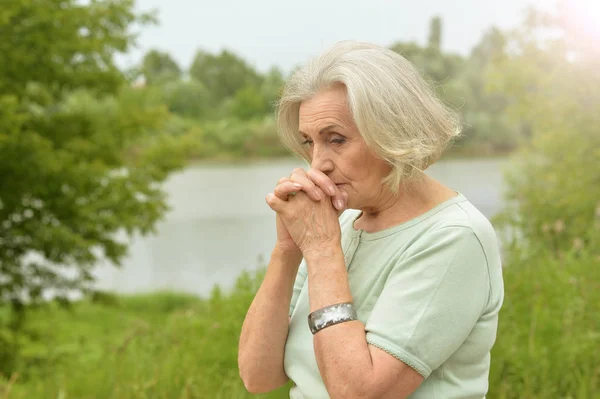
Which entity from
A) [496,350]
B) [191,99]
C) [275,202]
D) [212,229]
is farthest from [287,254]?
[212,229]

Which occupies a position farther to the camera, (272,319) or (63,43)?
(63,43)

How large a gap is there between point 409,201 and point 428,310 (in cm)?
33

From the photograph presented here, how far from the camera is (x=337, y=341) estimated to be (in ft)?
5.31

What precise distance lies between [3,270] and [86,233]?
4.73ft

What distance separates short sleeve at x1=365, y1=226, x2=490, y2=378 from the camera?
1589mm

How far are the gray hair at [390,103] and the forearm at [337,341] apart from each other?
258mm

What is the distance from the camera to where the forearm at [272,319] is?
190cm

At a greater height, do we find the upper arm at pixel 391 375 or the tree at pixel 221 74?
the tree at pixel 221 74

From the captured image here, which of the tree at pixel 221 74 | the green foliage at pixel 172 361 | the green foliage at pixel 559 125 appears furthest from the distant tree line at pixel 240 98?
the green foliage at pixel 172 361

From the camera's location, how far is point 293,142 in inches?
81.2

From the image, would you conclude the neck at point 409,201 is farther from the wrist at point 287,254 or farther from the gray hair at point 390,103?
the wrist at point 287,254

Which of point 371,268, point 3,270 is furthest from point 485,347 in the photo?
point 3,270

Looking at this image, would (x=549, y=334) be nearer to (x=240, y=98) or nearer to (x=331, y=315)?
(x=331, y=315)

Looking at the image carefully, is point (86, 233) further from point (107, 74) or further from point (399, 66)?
point (399, 66)
